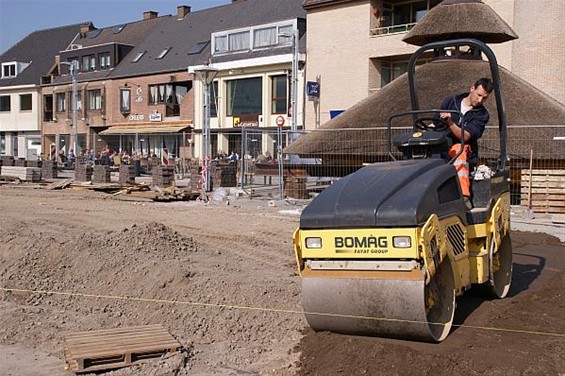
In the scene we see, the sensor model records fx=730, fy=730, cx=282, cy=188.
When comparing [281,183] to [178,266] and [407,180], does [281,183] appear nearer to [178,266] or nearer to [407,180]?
[178,266]

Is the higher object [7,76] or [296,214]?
[7,76]

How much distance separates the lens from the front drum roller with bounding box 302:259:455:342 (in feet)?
→ 18.9

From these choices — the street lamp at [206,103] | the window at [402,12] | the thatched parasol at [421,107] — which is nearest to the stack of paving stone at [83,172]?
the street lamp at [206,103]

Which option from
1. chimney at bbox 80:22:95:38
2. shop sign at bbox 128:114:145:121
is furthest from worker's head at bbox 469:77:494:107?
chimney at bbox 80:22:95:38

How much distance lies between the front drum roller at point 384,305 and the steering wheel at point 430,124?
1556mm

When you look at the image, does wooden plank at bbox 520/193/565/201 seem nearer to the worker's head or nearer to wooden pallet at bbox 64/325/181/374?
the worker's head

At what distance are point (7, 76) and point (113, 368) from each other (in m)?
65.6

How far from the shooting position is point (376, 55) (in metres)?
36.3

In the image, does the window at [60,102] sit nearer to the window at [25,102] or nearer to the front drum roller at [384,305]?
the window at [25,102]

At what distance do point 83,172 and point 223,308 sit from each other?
79.1ft

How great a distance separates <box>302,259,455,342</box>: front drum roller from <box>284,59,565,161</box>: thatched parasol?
47.7ft

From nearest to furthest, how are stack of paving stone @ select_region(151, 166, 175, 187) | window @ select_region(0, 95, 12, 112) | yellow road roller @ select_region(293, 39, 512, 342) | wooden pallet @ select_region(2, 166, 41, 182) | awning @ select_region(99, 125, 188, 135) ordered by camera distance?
1. yellow road roller @ select_region(293, 39, 512, 342)
2. stack of paving stone @ select_region(151, 166, 175, 187)
3. wooden pallet @ select_region(2, 166, 41, 182)
4. awning @ select_region(99, 125, 188, 135)
5. window @ select_region(0, 95, 12, 112)

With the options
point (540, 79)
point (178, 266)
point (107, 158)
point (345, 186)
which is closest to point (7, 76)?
point (107, 158)

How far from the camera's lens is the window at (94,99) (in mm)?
57384
